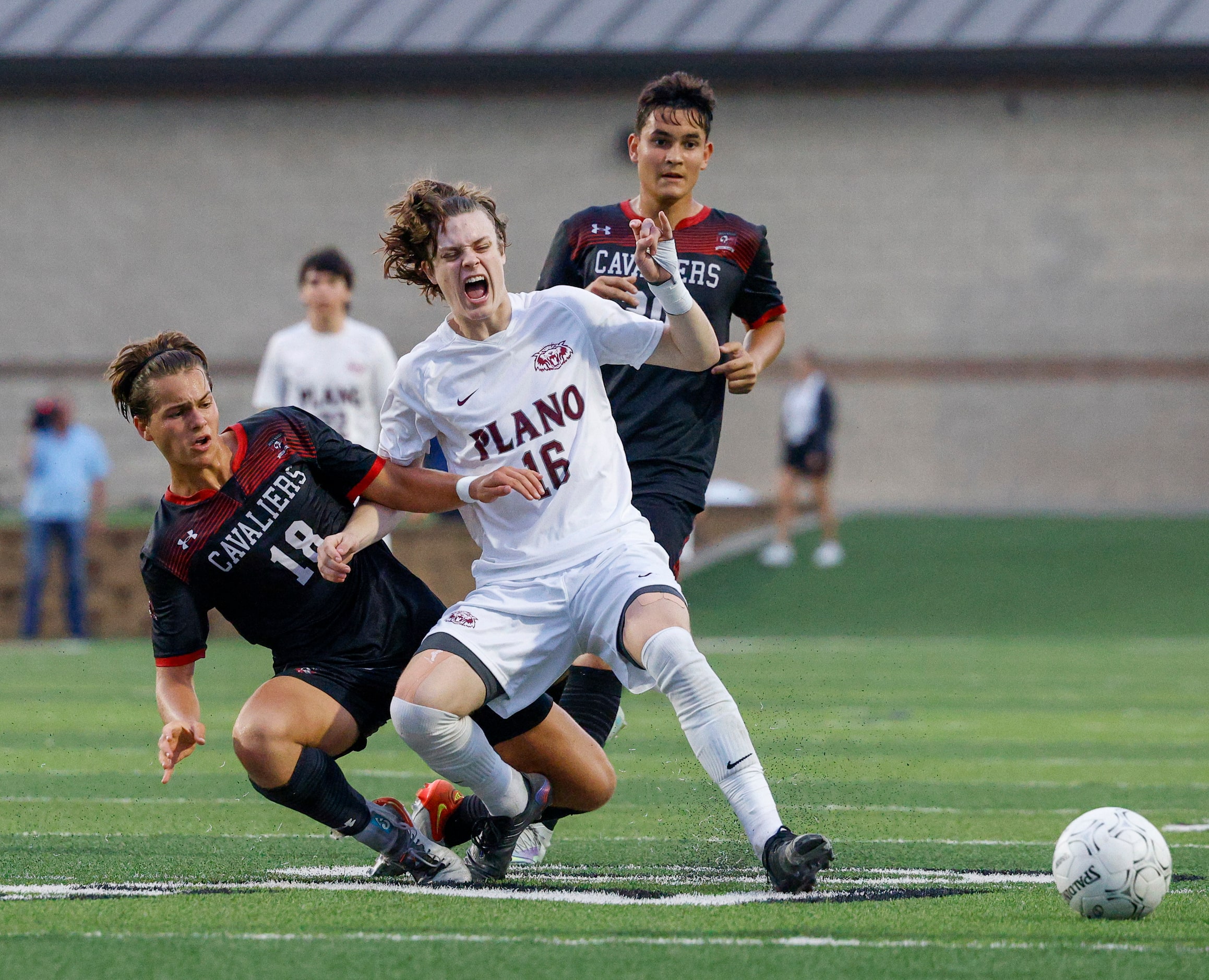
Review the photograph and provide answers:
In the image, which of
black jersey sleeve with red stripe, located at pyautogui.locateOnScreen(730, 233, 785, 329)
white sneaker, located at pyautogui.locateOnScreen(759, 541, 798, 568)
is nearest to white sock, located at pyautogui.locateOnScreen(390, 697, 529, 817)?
black jersey sleeve with red stripe, located at pyautogui.locateOnScreen(730, 233, 785, 329)

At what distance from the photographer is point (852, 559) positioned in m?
17.8

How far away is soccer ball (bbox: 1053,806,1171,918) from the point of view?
166 inches

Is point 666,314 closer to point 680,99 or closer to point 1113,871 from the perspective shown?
point 680,99

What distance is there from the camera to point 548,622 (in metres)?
4.86

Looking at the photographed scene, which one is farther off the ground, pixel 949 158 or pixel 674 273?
pixel 949 158

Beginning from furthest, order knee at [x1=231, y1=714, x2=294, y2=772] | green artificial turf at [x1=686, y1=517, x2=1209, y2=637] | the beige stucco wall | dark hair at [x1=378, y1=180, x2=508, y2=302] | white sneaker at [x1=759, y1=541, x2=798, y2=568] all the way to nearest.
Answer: the beige stucco wall < white sneaker at [x1=759, y1=541, x2=798, y2=568] < green artificial turf at [x1=686, y1=517, x2=1209, y2=637] < dark hair at [x1=378, y1=180, x2=508, y2=302] < knee at [x1=231, y1=714, x2=294, y2=772]

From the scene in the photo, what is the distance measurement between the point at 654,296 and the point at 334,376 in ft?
11.9

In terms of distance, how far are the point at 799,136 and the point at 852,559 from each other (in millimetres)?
7023

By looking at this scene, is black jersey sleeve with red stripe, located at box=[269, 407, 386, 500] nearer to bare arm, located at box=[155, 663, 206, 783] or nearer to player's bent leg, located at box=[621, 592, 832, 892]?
bare arm, located at box=[155, 663, 206, 783]

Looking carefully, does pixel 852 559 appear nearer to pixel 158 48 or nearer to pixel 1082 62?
pixel 1082 62

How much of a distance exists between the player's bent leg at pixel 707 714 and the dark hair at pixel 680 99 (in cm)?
180

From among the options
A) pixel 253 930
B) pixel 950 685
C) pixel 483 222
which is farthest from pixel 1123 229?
pixel 253 930

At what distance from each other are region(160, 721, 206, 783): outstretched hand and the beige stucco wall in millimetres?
18144

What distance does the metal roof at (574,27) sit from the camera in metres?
21.7
